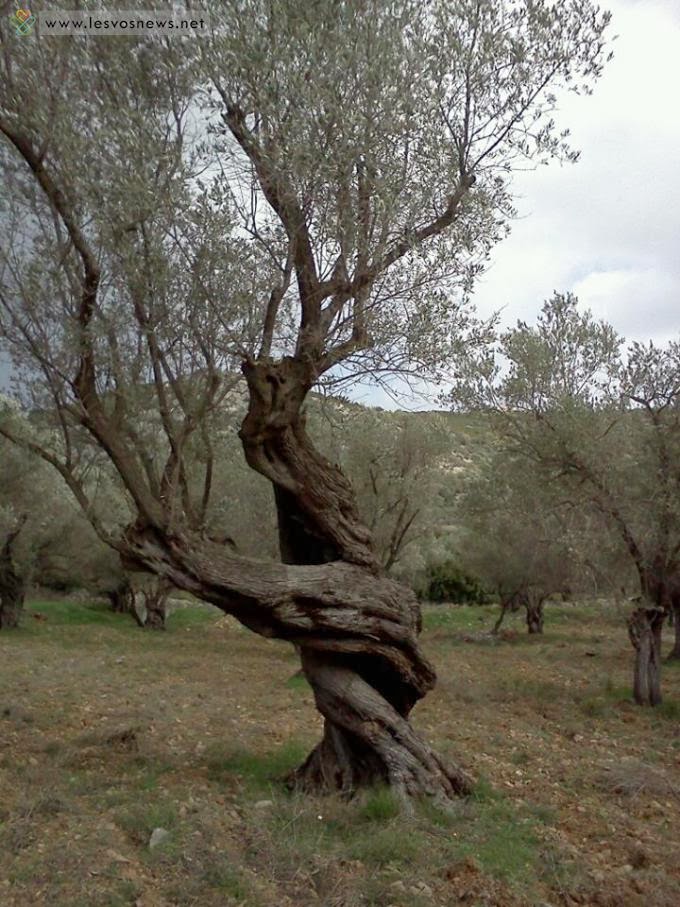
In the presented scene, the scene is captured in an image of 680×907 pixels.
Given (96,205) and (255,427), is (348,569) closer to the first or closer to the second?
(255,427)

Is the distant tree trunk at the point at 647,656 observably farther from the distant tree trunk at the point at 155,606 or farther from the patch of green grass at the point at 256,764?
the distant tree trunk at the point at 155,606

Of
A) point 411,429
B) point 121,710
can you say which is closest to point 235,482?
point 411,429

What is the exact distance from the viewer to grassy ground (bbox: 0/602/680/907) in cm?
619

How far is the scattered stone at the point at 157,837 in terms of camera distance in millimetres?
6598

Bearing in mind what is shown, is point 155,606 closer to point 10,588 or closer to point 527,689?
point 10,588

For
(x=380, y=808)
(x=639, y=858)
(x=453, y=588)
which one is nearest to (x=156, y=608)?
(x=453, y=588)

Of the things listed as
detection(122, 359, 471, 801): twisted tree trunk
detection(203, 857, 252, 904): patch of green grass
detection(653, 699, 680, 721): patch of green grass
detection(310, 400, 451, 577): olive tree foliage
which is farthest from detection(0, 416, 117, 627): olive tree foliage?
detection(203, 857, 252, 904): patch of green grass

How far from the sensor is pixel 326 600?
8.09m

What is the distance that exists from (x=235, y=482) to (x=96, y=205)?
18479 mm

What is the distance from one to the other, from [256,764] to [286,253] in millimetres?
5663

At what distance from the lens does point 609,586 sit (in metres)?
16.5

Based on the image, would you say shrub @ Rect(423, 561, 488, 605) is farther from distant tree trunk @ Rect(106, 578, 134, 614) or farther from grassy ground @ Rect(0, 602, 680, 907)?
grassy ground @ Rect(0, 602, 680, 907)

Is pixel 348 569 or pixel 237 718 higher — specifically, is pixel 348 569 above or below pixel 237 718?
above

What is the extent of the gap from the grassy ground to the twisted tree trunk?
1.62ft
